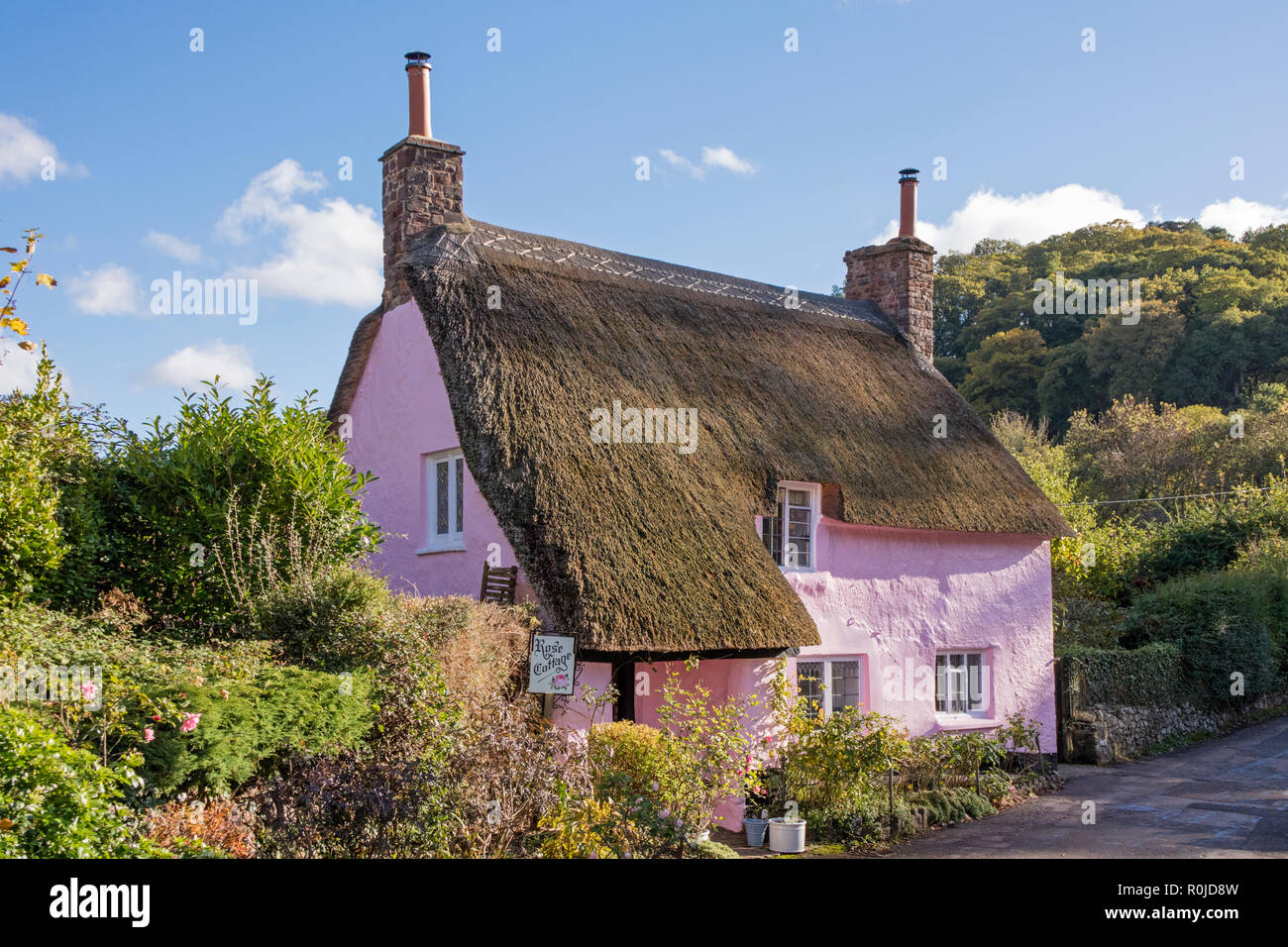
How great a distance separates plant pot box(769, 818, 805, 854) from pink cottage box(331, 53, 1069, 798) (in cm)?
180

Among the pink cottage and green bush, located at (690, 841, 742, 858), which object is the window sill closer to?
the pink cottage

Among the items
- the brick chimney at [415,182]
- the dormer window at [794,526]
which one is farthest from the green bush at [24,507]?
the dormer window at [794,526]

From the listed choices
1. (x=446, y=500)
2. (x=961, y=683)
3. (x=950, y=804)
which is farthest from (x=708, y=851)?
(x=961, y=683)

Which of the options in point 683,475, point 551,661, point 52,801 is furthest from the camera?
point 683,475

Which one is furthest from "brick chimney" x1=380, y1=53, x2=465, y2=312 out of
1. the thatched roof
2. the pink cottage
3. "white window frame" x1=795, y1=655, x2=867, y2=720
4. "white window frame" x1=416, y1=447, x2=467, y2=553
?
"white window frame" x1=795, y1=655, x2=867, y2=720

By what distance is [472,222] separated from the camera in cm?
1400

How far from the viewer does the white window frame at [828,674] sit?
1308 centimetres

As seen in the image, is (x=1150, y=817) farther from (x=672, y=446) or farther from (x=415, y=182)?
(x=415, y=182)

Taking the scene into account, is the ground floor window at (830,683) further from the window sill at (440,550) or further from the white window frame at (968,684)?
the window sill at (440,550)

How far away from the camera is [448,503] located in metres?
13.1

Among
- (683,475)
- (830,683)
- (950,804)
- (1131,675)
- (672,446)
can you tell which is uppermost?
(672,446)

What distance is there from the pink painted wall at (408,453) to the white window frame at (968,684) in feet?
22.8

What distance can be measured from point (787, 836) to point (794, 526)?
14.4 feet
